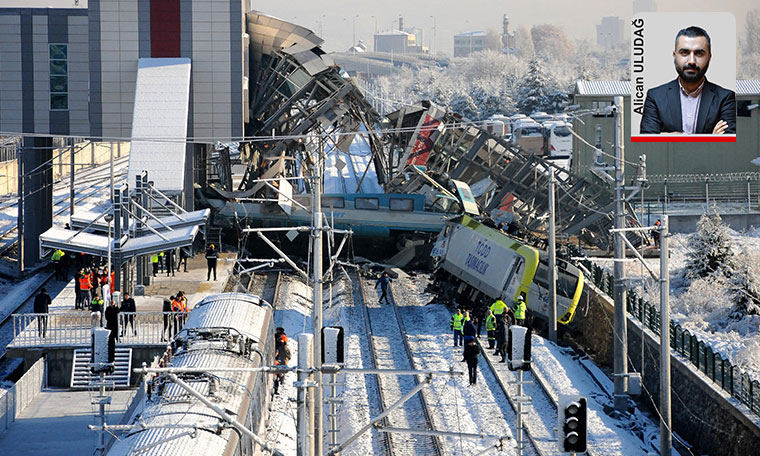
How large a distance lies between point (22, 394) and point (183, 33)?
2280cm

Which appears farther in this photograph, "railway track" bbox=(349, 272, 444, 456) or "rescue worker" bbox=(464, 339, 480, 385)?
"rescue worker" bbox=(464, 339, 480, 385)

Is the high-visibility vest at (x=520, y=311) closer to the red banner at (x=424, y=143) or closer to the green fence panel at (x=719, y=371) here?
the green fence panel at (x=719, y=371)

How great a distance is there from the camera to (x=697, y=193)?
210 feet

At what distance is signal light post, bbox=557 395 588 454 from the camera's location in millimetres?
15281

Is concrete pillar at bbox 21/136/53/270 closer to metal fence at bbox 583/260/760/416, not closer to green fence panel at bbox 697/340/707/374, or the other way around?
metal fence at bbox 583/260/760/416

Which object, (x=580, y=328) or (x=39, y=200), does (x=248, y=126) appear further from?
(x=580, y=328)

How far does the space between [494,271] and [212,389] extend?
18506 mm

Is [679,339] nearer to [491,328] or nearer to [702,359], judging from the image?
[702,359]

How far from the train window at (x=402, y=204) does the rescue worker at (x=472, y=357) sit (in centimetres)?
1743

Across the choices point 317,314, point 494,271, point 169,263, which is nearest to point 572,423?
point 317,314

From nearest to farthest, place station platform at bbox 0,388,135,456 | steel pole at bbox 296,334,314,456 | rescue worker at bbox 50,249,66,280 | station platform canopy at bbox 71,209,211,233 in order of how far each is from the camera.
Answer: steel pole at bbox 296,334,314,456
station platform at bbox 0,388,135,456
station platform canopy at bbox 71,209,211,233
rescue worker at bbox 50,249,66,280

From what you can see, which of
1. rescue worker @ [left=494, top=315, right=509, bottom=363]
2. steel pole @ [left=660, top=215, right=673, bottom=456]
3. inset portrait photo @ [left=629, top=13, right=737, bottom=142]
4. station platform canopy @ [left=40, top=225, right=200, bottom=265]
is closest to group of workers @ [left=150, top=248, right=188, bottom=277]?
station platform canopy @ [left=40, top=225, right=200, bottom=265]

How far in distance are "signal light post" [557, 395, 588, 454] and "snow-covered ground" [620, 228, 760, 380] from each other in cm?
1312

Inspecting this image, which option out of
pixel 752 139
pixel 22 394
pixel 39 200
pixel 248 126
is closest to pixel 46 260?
pixel 39 200
